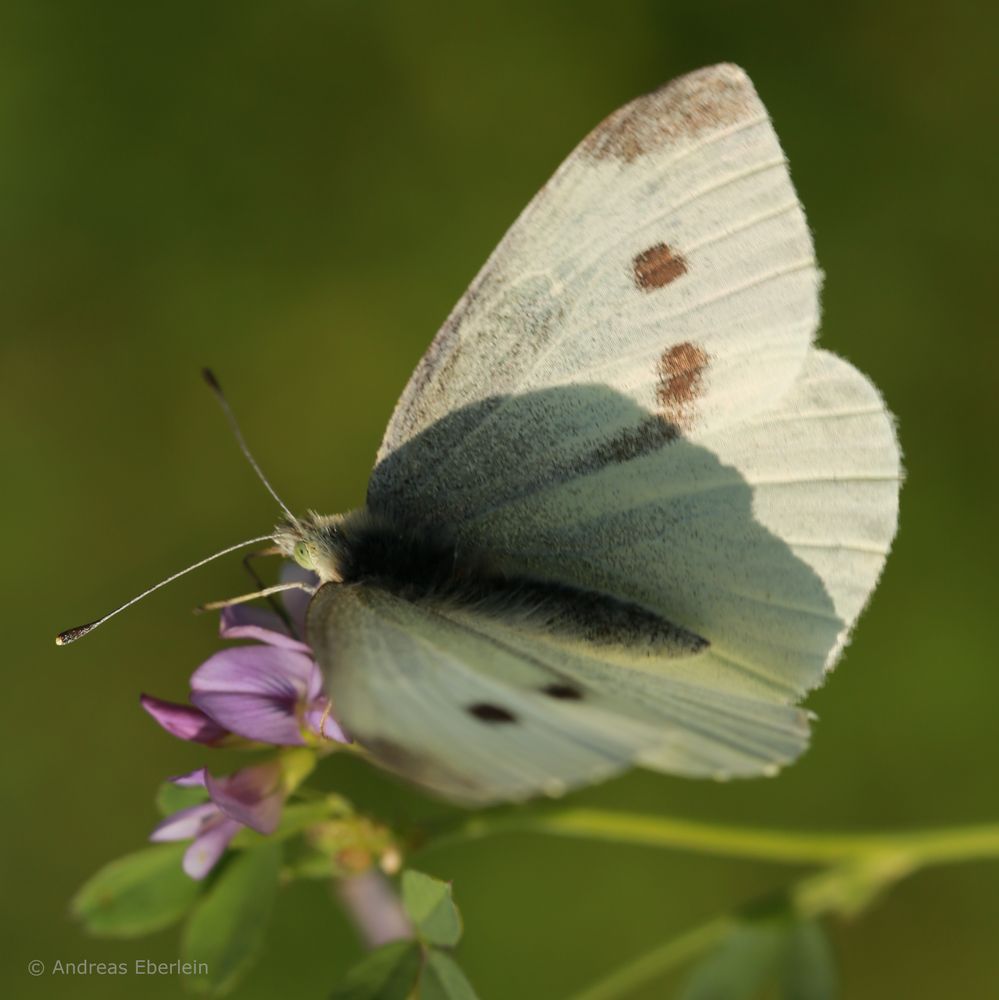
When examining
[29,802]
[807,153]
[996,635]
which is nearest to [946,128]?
[807,153]

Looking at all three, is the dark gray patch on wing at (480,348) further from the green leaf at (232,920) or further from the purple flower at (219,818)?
the green leaf at (232,920)

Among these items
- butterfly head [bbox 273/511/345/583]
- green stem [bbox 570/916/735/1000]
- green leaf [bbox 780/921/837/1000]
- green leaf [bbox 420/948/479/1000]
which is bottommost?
green leaf [bbox 780/921/837/1000]

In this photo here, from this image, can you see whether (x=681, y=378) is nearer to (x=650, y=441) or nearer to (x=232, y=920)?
(x=650, y=441)

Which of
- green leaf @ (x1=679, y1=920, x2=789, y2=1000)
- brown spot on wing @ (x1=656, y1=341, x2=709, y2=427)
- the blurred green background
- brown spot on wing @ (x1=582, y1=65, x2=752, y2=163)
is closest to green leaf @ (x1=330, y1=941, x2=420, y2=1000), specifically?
green leaf @ (x1=679, y1=920, x2=789, y2=1000)

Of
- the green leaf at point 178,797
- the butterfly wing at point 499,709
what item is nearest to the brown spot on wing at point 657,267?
the butterfly wing at point 499,709

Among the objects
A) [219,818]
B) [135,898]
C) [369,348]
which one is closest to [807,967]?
[219,818]

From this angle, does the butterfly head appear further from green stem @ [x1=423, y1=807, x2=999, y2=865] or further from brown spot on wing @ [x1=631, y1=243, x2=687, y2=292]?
brown spot on wing @ [x1=631, y1=243, x2=687, y2=292]
